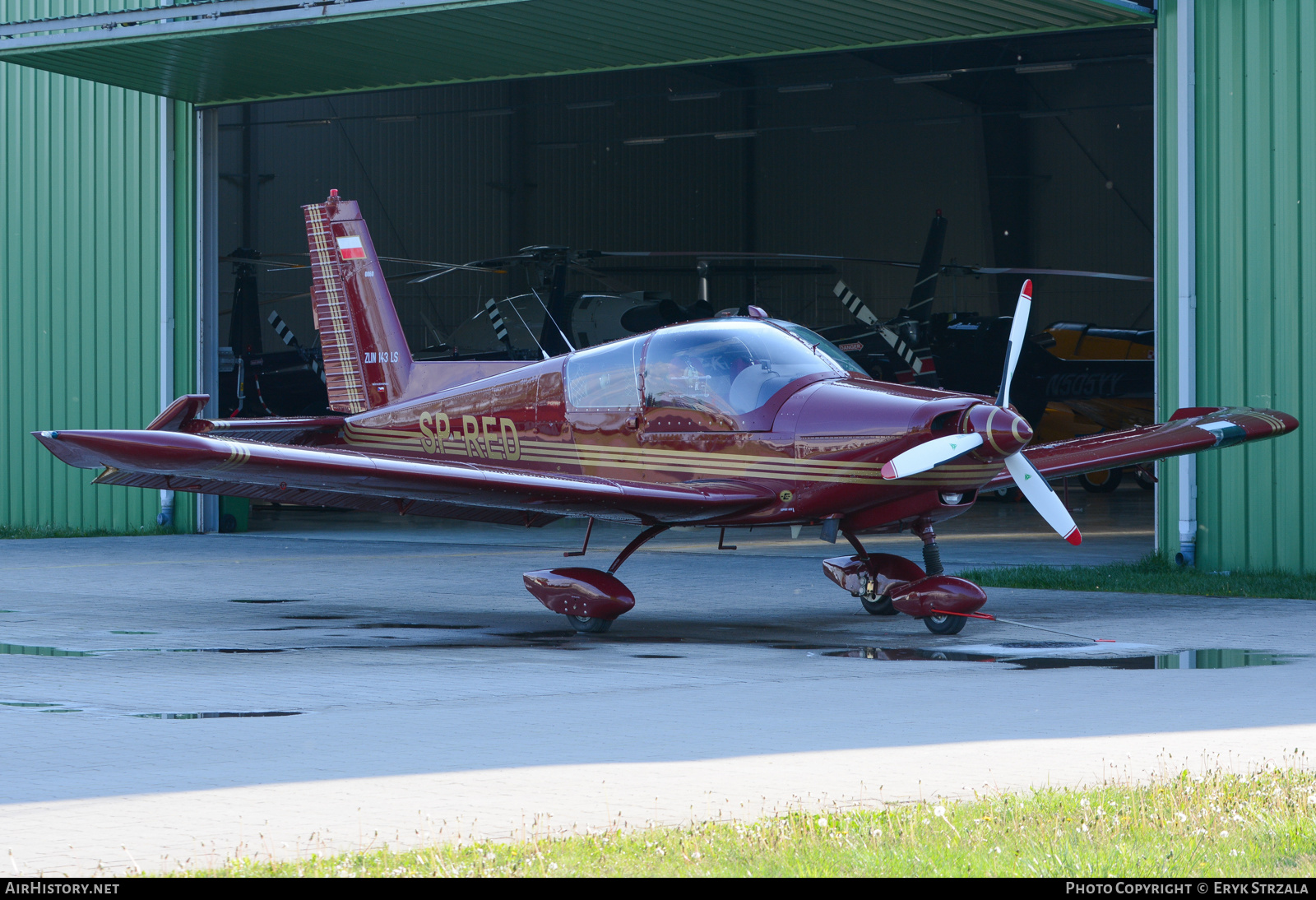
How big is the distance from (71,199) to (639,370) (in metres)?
12.6

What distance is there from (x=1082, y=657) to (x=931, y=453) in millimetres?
1471

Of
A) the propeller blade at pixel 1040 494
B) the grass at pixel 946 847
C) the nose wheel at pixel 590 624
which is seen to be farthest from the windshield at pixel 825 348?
the grass at pixel 946 847

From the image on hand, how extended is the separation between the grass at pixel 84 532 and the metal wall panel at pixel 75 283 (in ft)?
0.32

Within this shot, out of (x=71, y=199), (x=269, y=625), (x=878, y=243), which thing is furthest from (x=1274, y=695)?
(x=878, y=243)

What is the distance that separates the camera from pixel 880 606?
11156 mm

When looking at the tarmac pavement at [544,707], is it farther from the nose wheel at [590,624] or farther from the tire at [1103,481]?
the tire at [1103,481]

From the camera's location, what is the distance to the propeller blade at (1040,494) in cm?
976

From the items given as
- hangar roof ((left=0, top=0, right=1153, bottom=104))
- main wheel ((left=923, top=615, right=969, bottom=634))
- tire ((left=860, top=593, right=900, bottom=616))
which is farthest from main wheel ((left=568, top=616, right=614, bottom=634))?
hangar roof ((left=0, top=0, right=1153, bottom=104))

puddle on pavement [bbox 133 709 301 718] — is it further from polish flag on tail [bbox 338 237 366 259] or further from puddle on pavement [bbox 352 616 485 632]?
polish flag on tail [bbox 338 237 366 259]

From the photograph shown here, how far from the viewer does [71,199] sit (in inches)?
807

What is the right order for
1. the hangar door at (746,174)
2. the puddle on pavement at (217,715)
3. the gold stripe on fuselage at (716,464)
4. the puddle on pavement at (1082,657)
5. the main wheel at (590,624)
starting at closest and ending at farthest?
the puddle on pavement at (217,715)
the puddle on pavement at (1082,657)
the gold stripe on fuselage at (716,464)
the main wheel at (590,624)
the hangar door at (746,174)

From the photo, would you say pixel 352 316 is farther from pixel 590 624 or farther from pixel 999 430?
pixel 999 430

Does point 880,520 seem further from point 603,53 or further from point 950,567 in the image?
point 603,53

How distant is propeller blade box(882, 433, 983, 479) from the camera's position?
930 cm
